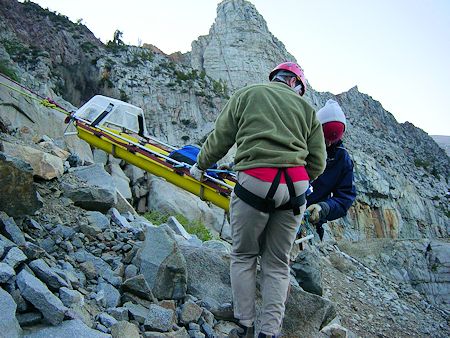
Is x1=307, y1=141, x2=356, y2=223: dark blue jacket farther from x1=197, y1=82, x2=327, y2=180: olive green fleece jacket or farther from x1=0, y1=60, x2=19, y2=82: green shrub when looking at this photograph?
x1=0, y1=60, x2=19, y2=82: green shrub

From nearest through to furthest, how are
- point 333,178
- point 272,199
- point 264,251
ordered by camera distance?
point 272,199 < point 264,251 < point 333,178

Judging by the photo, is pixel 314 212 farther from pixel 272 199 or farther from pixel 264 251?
pixel 272 199

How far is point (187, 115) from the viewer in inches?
1204

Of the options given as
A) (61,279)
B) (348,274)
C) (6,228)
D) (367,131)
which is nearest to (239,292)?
(61,279)

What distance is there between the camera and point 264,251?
256cm

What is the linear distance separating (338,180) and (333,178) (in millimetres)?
57

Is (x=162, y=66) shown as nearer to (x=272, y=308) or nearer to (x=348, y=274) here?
(x=348, y=274)

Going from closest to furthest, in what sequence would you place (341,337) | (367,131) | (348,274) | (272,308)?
1. (272,308)
2. (341,337)
3. (348,274)
4. (367,131)

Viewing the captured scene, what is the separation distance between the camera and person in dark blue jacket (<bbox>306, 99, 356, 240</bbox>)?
3.23 m

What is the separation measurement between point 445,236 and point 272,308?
1710 inches

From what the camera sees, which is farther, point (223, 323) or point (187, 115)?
point (187, 115)

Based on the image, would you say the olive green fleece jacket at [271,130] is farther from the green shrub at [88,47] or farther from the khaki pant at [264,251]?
the green shrub at [88,47]

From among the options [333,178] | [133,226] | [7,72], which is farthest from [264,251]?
[7,72]

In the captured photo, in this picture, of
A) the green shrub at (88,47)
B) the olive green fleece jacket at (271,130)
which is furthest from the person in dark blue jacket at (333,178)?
the green shrub at (88,47)
